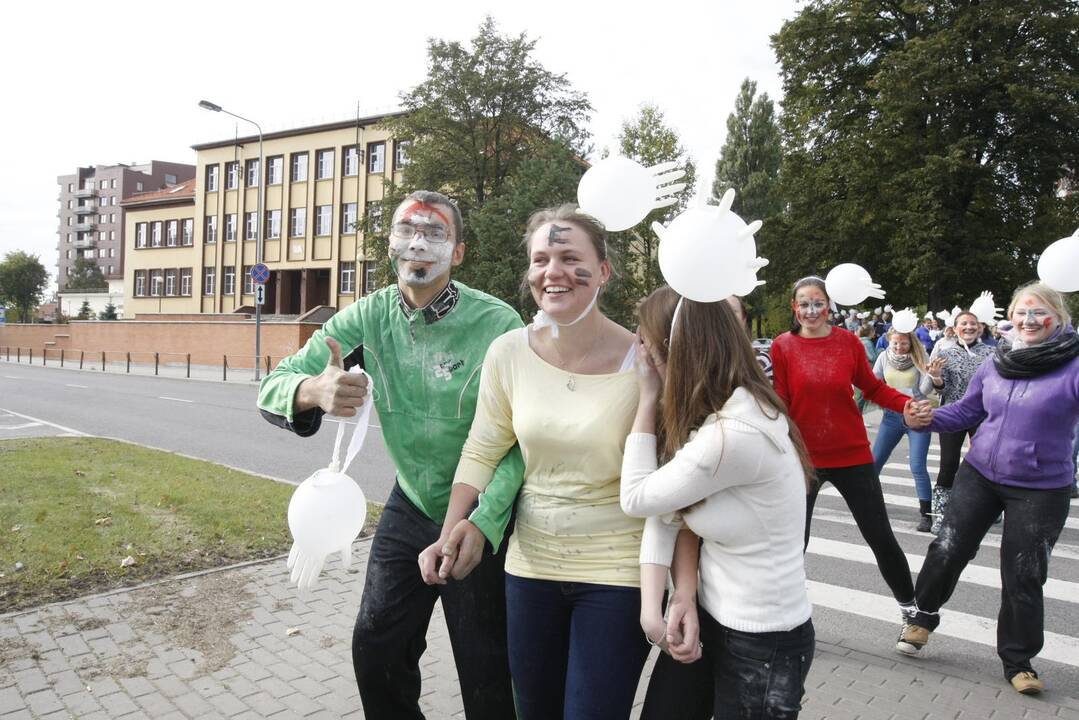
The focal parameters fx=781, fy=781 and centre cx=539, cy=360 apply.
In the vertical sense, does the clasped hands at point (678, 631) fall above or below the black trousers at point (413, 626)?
above

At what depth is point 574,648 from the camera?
7.27 ft

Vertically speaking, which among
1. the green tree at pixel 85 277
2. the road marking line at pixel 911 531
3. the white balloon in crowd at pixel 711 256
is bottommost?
the road marking line at pixel 911 531

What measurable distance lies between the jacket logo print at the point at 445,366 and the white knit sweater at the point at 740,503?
0.93 metres

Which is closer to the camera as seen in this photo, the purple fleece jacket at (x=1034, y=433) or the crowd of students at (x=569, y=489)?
the crowd of students at (x=569, y=489)

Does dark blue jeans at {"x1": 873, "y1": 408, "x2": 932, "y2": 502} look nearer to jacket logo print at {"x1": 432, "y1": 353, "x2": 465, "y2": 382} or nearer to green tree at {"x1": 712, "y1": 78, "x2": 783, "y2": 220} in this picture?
jacket logo print at {"x1": 432, "y1": 353, "x2": 465, "y2": 382}

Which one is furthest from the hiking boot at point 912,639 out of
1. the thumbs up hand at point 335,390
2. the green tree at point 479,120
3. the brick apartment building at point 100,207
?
the brick apartment building at point 100,207

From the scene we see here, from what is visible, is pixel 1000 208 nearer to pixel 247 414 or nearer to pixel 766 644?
pixel 247 414

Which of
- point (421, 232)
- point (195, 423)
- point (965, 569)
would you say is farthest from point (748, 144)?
point (421, 232)

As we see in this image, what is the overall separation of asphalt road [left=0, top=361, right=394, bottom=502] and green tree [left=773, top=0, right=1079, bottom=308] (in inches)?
734

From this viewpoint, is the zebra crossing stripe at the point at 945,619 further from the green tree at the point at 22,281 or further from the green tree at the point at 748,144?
the green tree at the point at 22,281

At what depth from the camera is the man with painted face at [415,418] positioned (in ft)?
8.61

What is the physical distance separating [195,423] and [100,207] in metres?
114

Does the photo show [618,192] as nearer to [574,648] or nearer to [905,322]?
[574,648]

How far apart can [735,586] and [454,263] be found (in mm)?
1656
